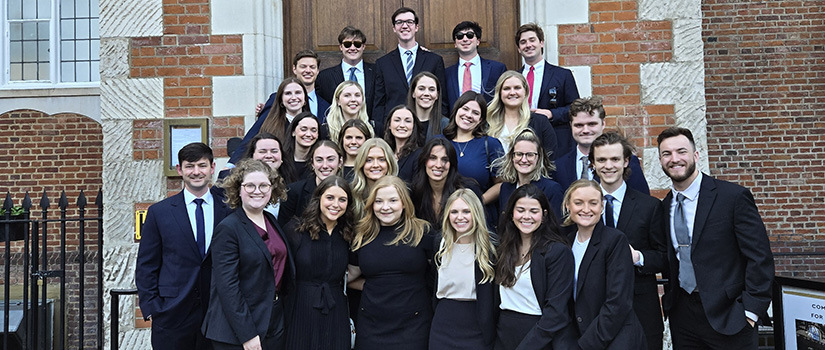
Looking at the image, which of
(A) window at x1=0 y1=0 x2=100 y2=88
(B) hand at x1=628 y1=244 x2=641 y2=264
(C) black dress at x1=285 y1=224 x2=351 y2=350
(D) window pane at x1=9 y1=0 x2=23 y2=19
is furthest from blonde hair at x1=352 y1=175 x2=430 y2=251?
(D) window pane at x1=9 y1=0 x2=23 y2=19

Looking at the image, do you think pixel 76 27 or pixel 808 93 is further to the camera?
pixel 76 27

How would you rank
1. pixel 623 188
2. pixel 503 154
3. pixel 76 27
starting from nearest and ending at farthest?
1. pixel 623 188
2. pixel 503 154
3. pixel 76 27

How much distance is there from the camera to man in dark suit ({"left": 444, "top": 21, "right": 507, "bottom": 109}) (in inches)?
235

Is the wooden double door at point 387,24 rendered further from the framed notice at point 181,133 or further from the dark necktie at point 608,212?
the dark necktie at point 608,212

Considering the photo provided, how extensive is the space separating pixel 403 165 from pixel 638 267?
5.28 feet

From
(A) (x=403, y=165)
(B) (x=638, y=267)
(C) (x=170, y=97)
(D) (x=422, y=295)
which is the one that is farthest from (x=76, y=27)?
(B) (x=638, y=267)

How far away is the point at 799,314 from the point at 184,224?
3.69 m

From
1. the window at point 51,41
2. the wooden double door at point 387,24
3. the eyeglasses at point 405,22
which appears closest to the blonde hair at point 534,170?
the eyeglasses at point 405,22

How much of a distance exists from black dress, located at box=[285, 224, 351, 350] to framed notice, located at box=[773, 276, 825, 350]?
2629 millimetres

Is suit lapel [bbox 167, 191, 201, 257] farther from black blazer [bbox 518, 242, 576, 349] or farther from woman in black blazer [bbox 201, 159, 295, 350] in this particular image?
black blazer [bbox 518, 242, 576, 349]

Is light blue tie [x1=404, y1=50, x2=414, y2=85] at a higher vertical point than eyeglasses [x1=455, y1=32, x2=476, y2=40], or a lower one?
lower

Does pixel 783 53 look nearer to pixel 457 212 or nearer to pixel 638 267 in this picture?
pixel 638 267

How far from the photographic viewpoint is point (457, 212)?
4238mm

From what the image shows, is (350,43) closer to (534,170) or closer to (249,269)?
(534,170)
